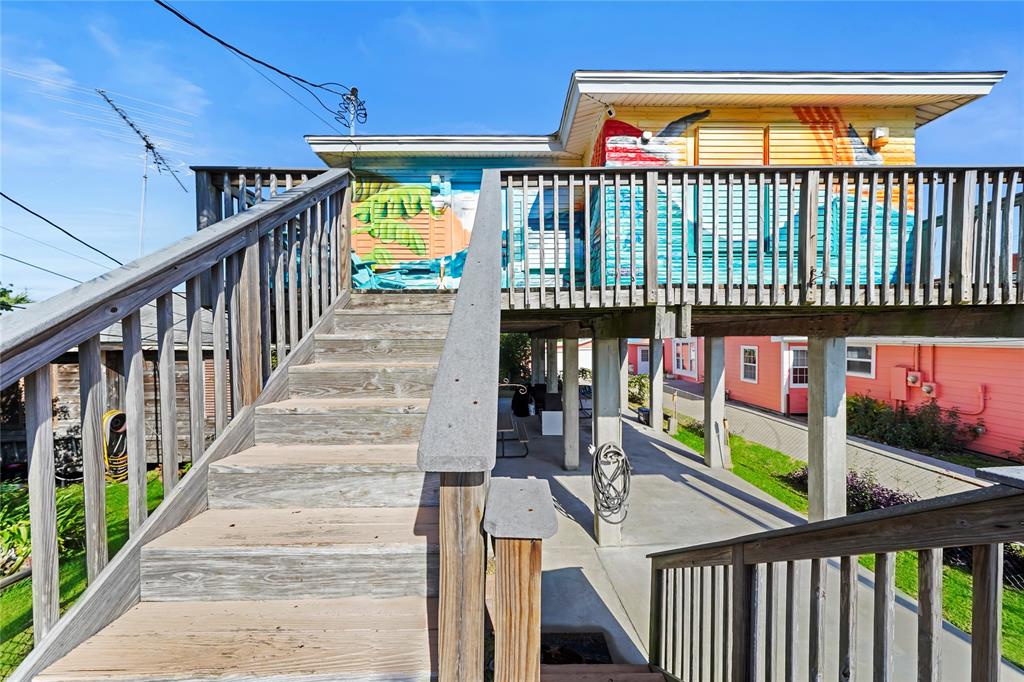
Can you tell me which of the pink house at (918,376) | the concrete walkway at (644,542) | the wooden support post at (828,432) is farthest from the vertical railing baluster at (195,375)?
the pink house at (918,376)

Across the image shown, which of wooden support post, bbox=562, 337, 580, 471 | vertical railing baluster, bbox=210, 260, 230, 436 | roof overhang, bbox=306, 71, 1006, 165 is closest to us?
vertical railing baluster, bbox=210, 260, 230, 436

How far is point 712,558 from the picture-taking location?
1826 millimetres

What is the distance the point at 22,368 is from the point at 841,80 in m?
6.81

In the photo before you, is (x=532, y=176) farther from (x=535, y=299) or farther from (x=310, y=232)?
(x=310, y=232)

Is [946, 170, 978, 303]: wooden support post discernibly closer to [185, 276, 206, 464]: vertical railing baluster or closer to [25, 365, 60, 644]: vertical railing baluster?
[185, 276, 206, 464]: vertical railing baluster

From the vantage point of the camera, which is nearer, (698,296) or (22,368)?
(22,368)

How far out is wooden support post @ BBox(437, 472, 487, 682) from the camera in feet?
2.77

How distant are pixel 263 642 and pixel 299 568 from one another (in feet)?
0.68

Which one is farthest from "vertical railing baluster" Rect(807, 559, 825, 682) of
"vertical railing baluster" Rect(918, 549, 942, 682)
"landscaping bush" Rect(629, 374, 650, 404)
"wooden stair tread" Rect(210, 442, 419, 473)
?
"landscaping bush" Rect(629, 374, 650, 404)

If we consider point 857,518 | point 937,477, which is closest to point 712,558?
point 857,518

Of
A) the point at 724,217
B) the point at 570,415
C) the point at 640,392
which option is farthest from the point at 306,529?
the point at 640,392

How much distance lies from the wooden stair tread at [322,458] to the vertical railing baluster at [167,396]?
0.51ft

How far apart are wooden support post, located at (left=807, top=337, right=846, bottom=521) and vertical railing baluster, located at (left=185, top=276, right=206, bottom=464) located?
5.25 meters

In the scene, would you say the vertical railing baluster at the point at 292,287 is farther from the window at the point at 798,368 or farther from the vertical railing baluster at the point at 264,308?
the window at the point at 798,368
